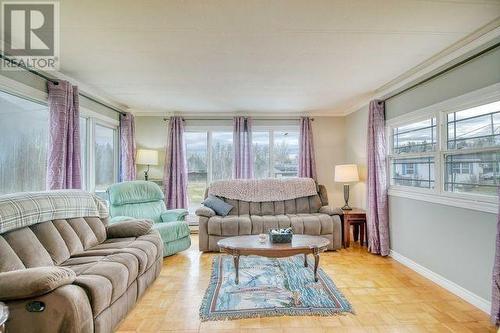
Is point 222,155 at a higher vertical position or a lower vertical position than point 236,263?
higher

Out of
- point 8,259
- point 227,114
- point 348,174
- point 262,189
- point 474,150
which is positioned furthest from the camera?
point 227,114

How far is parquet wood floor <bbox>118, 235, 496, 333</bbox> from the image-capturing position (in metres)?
2.18

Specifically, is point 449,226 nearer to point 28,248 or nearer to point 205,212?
point 205,212

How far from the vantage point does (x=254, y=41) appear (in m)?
2.50

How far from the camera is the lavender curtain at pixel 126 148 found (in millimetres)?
4984

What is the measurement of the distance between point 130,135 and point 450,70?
15.6 feet

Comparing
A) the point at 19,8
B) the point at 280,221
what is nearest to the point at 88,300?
the point at 19,8

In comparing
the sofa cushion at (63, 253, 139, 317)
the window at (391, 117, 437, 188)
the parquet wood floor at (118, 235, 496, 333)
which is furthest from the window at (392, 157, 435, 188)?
the sofa cushion at (63, 253, 139, 317)

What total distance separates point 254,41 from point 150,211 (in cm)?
292

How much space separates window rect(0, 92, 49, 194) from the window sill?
4336 millimetres

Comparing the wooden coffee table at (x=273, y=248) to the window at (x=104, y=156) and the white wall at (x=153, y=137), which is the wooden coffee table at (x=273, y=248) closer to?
the window at (x=104, y=156)

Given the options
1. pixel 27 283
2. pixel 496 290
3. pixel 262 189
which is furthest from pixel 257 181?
pixel 27 283

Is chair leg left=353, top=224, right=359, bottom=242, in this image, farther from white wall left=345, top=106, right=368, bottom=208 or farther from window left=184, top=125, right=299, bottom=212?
window left=184, top=125, right=299, bottom=212

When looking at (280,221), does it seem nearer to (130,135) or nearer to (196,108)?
(196,108)
